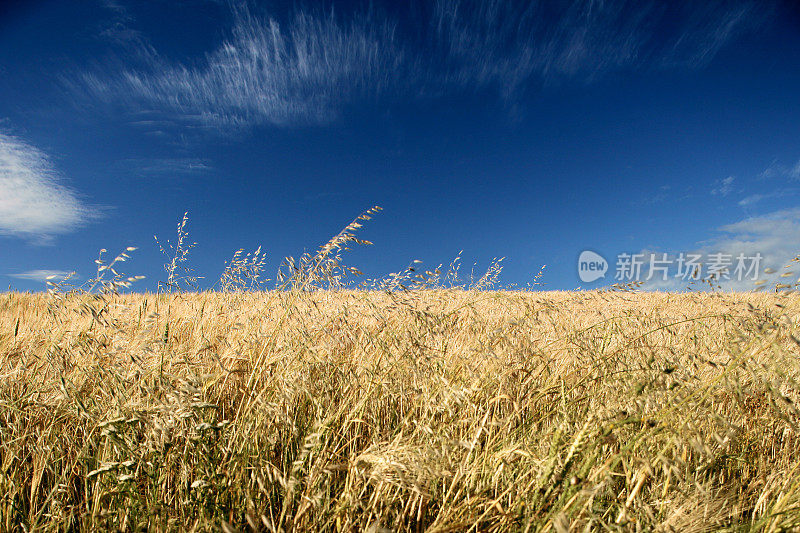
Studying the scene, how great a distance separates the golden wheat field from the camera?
1373 millimetres

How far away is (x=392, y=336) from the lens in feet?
7.95

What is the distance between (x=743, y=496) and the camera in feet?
5.69

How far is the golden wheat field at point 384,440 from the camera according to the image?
4.50ft

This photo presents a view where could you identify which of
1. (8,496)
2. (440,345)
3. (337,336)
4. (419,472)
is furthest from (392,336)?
(8,496)

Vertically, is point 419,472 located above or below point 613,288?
below

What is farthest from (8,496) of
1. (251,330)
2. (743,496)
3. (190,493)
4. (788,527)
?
(743,496)

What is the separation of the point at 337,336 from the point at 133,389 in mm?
1082

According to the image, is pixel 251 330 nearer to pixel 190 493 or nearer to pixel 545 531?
pixel 190 493

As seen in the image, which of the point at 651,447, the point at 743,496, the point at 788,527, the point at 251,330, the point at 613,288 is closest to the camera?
the point at 788,527

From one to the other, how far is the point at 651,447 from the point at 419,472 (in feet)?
4.34

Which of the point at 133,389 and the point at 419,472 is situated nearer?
the point at 419,472

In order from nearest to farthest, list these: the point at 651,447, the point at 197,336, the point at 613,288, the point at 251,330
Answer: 1. the point at 651,447
2. the point at 251,330
3. the point at 197,336
4. the point at 613,288

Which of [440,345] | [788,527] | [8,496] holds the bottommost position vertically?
[788,527]

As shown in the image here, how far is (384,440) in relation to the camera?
1.98 metres
